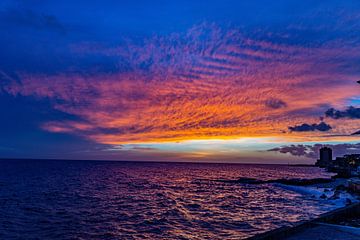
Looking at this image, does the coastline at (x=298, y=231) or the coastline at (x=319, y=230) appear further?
the coastline at (x=319, y=230)

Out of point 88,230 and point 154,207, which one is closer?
point 88,230

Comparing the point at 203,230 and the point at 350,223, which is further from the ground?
the point at 350,223

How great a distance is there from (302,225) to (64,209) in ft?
84.3

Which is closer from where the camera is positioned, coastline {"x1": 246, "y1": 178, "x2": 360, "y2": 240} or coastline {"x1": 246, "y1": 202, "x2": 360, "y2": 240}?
coastline {"x1": 246, "y1": 202, "x2": 360, "y2": 240}

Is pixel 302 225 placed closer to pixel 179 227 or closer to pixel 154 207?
pixel 179 227

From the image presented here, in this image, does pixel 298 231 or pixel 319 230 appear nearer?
pixel 298 231

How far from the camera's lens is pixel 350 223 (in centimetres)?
2055

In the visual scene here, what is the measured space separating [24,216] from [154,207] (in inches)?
548

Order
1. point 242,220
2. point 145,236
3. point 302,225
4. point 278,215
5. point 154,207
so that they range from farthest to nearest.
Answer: point 154,207 < point 278,215 < point 242,220 < point 145,236 < point 302,225

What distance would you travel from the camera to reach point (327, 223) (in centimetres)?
1988

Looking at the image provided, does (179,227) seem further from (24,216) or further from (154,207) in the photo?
(24,216)

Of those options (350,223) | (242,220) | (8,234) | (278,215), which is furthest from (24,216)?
(350,223)

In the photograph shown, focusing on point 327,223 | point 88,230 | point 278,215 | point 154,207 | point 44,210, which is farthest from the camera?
point 154,207

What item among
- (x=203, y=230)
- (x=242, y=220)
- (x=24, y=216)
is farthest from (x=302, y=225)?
(x=24, y=216)
